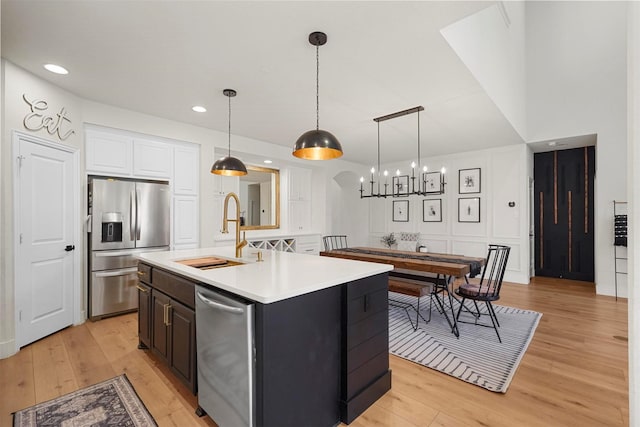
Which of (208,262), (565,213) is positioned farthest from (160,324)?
(565,213)

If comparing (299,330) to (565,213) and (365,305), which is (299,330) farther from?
(565,213)

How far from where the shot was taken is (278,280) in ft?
5.61

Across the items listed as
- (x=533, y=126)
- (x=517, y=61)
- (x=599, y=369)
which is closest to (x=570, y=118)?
(x=533, y=126)

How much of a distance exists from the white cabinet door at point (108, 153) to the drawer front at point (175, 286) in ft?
6.47

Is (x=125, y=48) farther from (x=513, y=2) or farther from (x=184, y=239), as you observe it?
(x=513, y=2)

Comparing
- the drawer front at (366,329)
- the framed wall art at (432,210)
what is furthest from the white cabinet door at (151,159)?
the framed wall art at (432,210)

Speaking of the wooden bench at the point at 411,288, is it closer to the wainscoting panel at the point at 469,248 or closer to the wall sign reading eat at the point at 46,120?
the wainscoting panel at the point at 469,248

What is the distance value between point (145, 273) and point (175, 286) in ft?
2.19

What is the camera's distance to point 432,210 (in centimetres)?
657

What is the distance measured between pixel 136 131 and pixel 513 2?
19.8 feet

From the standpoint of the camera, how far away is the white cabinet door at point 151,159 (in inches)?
151

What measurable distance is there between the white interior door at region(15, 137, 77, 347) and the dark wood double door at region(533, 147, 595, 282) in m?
7.81

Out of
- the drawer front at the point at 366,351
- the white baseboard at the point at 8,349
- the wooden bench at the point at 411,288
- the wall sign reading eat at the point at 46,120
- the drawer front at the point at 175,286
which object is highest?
the wall sign reading eat at the point at 46,120

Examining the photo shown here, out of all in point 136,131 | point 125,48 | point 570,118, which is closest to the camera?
point 125,48
